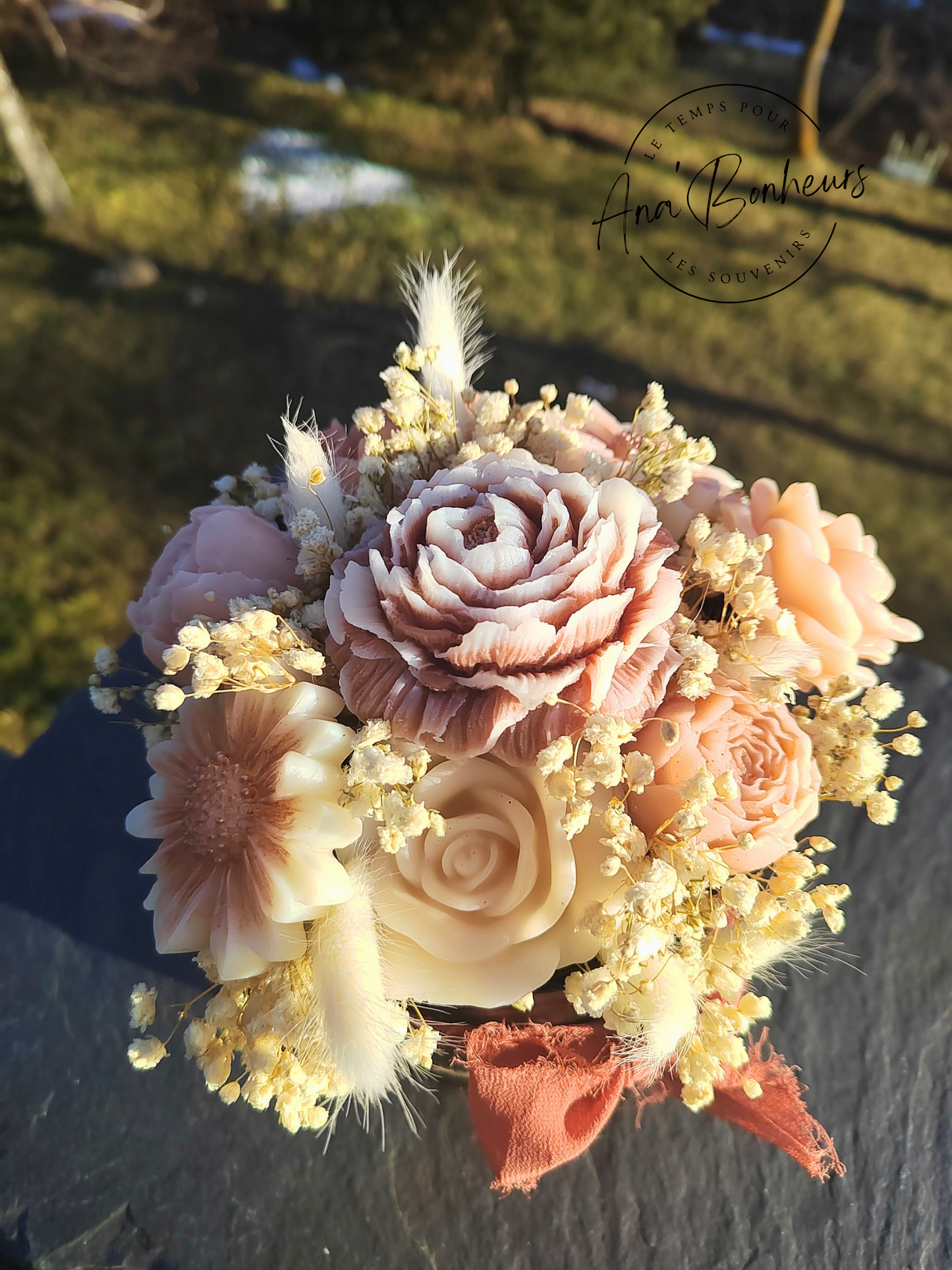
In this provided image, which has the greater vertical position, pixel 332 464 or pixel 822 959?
pixel 332 464

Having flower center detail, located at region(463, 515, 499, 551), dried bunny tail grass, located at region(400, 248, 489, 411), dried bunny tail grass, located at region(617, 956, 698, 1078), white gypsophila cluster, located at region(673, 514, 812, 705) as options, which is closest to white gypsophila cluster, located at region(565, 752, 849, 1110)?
dried bunny tail grass, located at region(617, 956, 698, 1078)

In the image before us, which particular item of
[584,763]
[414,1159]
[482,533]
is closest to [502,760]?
[584,763]

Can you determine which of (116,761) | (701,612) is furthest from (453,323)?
(116,761)

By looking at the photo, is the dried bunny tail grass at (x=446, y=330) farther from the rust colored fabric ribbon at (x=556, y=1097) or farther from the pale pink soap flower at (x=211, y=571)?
the rust colored fabric ribbon at (x=556, y=1097)

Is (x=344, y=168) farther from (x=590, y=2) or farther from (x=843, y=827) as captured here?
(x=843, y=827)

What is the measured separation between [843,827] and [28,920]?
4.48 feet

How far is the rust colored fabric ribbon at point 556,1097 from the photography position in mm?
843

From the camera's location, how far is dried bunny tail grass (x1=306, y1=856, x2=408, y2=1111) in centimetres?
71

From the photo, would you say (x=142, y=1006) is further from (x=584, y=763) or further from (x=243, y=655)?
(x=584, y=763)

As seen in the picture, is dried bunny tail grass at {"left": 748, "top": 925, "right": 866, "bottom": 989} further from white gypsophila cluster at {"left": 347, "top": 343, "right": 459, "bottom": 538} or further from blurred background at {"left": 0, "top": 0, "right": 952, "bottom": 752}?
blurred background at {"left": 0, "top": 0, "right": 952, "bottom": 752}

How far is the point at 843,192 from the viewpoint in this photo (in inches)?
151

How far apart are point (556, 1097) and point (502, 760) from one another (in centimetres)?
39

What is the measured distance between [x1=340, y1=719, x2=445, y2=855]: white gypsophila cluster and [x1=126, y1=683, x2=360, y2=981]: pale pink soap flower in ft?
0.09

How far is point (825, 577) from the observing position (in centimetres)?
79
